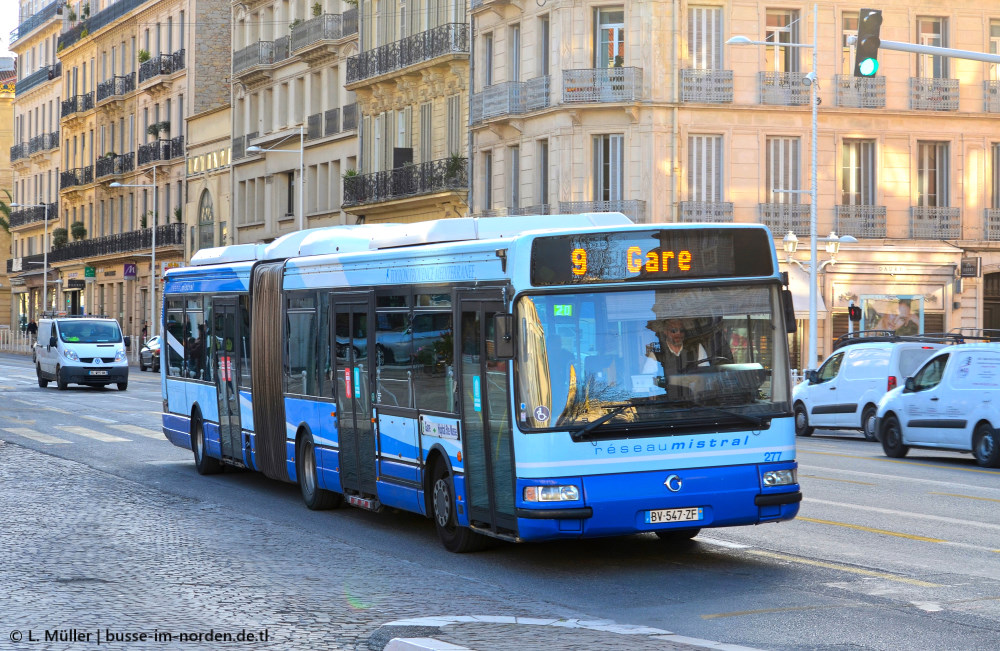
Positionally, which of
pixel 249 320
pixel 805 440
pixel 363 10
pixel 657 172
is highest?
pixel 363 10

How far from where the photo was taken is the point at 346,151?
6325cm

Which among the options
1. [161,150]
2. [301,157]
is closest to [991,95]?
[301,157]

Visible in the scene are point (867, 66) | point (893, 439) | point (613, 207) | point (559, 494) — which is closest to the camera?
point (559, 494)

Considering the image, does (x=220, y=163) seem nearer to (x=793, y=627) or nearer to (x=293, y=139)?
(x=293, y=139)

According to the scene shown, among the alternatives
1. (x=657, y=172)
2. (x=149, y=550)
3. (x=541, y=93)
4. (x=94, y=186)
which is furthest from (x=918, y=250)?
(x=94, y=186)

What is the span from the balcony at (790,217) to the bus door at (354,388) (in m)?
33.0

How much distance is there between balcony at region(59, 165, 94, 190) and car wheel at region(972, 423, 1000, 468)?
8126 cm

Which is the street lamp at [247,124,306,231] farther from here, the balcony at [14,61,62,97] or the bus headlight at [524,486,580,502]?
the bus headlight at [524,486,580,502]

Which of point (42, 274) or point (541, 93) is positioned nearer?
point (541, 93)

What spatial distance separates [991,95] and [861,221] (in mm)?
5378

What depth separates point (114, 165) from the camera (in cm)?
9344

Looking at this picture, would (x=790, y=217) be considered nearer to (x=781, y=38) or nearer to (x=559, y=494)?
(x=781, y=38)

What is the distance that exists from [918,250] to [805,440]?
63.7 feet

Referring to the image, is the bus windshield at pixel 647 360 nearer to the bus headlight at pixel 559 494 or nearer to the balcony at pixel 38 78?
the bus headlight at pixel 559 494
